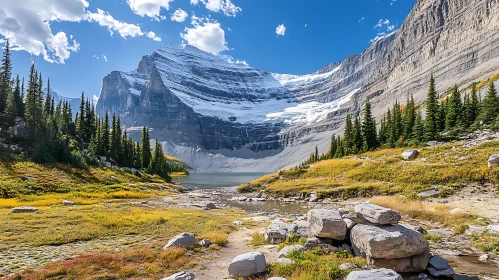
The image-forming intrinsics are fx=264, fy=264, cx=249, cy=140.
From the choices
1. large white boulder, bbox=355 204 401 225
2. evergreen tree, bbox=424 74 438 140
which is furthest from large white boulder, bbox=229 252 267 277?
evergreen tree, bbox=424 74 438 140

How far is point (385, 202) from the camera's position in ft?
105

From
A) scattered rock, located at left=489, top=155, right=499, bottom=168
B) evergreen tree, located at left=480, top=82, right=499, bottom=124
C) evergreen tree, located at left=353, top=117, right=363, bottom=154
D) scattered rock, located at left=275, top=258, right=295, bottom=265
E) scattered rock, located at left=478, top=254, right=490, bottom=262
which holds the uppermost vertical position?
evergreen tree, located at left=480, top=82, right=499, bottom=124

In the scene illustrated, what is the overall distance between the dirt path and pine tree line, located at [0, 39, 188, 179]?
54.0 meters

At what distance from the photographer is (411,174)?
44.3 metres

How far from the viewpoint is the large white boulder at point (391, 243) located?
12.9 metres

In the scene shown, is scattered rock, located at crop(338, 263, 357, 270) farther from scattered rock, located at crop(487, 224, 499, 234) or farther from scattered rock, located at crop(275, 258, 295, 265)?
scattered rock, located at crop(487, 224, 499, 234)

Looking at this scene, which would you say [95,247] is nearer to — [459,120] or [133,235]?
[133,235]

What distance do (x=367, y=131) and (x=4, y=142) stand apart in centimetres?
9938

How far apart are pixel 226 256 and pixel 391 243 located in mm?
8878

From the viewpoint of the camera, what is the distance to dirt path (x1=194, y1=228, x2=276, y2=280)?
12.6 metres

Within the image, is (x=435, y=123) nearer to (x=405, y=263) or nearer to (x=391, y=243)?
(x=405, y=263)

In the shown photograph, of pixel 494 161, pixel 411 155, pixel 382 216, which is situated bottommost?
pixel 382 216

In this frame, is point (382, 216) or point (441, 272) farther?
point (382, 216)

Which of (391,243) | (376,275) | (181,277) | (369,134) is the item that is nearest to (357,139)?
(369,134)
